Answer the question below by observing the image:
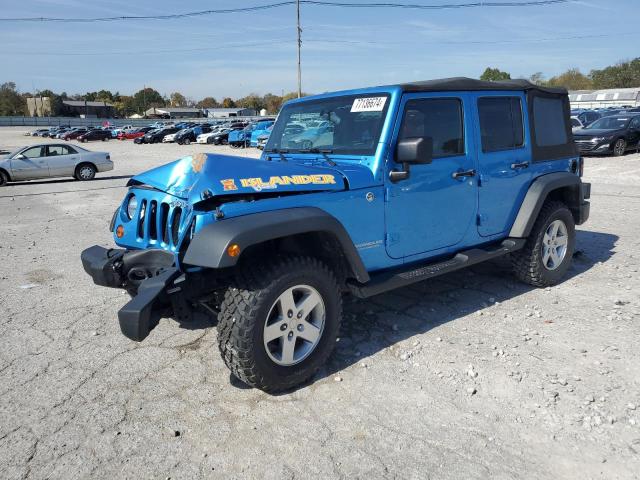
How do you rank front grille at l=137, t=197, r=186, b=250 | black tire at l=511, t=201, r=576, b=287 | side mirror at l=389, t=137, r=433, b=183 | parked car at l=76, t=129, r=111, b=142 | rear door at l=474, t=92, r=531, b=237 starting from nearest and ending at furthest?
front grille at l=137, t=197, r=186, b=250 < side mirror at l=389, t=137, r=433, b=183 < rear door at l=474, t=92, r=531, b=237 < black tire at l=511, t=201, r=576, b=287 < parked car at l=76, t=129, r=111, b=142

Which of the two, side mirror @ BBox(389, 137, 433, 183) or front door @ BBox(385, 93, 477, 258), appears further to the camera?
front door @ BBox(385, 93, 477, 258)

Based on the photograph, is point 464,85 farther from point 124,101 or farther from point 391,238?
point 124,101

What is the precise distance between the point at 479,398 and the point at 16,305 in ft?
14.5

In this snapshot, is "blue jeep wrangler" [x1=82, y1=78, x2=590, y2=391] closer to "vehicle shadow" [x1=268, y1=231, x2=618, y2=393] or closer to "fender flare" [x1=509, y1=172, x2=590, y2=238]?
"fender flare" [x1=509, y1=172, x2=590, y2=238]

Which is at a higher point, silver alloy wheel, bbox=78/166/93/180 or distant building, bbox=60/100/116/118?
distant building, bbox=60/100/116/118

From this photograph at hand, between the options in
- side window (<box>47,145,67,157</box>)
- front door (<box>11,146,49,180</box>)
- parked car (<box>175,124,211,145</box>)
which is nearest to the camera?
front door (<box>11,146,49,180</box>)

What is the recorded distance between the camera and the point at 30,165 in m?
16.9

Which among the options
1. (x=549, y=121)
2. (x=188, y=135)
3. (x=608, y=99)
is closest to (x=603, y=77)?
(x=608, y=99)

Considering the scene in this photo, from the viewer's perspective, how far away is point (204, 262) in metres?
2.86

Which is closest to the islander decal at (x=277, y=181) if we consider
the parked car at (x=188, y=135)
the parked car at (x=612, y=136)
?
the parked car at (x=612, y=136)

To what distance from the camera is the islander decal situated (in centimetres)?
316

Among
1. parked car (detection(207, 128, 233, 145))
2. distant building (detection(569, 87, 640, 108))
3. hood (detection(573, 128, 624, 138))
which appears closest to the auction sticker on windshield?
hood (detection(573, 128, 624, 138))

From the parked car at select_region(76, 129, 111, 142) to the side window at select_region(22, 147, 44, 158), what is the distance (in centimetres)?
3503

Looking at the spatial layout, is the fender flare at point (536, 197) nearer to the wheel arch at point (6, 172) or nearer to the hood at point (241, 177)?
the hood at point (241, 177)
